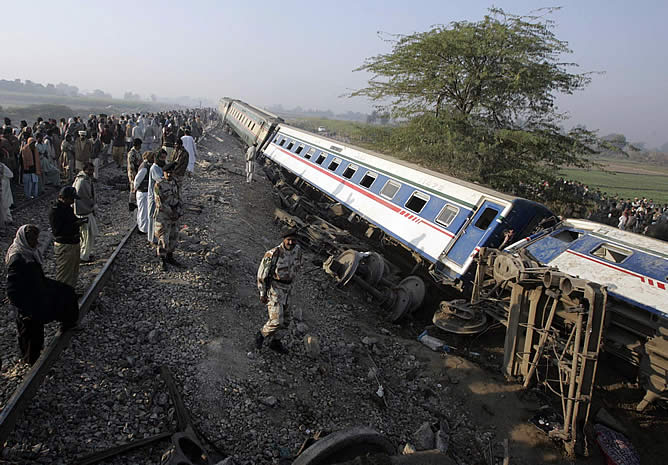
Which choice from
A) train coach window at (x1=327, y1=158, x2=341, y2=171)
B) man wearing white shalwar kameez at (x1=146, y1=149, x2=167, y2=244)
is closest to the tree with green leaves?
train coach window at (x1=327, y1=158, x2=341, y2=171)

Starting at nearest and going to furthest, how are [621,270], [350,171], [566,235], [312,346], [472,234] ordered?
[312,346], [621,270], [566,235], [472,234], [350,171]

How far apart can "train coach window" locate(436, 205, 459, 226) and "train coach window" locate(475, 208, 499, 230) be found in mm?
671


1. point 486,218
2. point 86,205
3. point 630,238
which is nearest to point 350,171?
point 486,218

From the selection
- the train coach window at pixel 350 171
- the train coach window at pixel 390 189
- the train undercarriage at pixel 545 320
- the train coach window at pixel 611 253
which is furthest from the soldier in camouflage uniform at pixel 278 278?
the train coach window at pixel 350 171

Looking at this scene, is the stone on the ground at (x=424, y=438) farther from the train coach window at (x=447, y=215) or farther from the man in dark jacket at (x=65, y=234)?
the man in dark jacket at (x=65, y=234)

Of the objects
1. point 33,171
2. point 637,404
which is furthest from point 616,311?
point 33,171

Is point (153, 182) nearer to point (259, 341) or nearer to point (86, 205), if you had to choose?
point (86, 205)

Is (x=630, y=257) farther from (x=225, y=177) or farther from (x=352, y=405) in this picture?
(x=225, y=177)

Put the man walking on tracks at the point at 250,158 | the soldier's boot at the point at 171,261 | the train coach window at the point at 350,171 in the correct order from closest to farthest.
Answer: the soldier's boot at the point at 171,261 < the train coach window at the point at 350,171 < the man walking on tracks at the point at 250,158

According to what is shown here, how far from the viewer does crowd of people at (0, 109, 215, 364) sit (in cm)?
444

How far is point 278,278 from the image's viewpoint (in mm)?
5562

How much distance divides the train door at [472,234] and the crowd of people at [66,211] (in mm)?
5444

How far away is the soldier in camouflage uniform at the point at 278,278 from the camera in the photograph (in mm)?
5539

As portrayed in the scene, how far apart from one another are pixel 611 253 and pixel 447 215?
325cm
